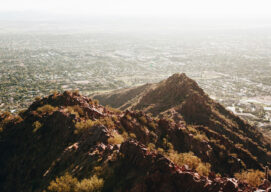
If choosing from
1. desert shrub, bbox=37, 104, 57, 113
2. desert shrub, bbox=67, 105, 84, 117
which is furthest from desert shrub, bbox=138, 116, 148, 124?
desert shrub, bbox=37, 104, 57, 113

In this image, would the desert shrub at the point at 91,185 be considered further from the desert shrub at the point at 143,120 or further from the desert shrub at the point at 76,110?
the desert shrub at the point at 143,120

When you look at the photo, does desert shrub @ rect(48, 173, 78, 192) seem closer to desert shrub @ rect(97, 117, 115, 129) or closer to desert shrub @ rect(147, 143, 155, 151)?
desert shrub @ rect(97, 117, 115, 129)

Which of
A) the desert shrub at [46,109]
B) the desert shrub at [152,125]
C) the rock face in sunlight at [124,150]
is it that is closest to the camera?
the rock face in sunlight at [124,150]

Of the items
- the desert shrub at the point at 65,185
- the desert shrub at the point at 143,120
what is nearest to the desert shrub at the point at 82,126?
the desert shrub at the point at 143,120

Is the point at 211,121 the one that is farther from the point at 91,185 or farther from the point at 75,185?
the point at 75,185

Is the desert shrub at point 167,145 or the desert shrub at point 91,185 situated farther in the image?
the desert shrub at point 167,145

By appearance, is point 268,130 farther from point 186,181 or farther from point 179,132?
point 186,181
